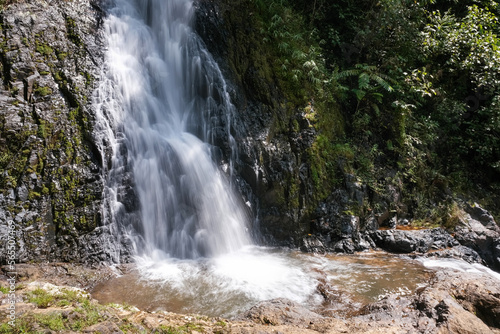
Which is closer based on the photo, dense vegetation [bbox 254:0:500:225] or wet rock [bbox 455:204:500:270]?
wet rock [bbox 455:204:500:270]

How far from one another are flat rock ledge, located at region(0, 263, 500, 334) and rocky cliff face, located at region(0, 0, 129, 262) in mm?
541

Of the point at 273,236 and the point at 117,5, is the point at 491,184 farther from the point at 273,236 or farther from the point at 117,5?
the point at 117,5

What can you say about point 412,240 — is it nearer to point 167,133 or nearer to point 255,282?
point 255,282

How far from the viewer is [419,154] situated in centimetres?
1022

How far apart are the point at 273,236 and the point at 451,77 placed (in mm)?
9001

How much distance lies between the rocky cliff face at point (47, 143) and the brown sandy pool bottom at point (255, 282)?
1074mm

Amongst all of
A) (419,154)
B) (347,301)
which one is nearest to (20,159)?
(347,301)

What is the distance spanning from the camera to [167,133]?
7.64m

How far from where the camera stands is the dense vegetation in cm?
908

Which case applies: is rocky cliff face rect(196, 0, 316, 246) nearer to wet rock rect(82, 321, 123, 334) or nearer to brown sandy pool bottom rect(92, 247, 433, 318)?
brown sandy pool bottom rect(92, 247, 433, 318)

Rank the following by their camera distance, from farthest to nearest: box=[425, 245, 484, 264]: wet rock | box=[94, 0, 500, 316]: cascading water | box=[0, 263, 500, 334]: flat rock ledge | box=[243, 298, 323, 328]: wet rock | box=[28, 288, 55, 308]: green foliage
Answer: box=[425, 245, 484, 264]: wet rock, box=[94, 0, 500, 316]: cascading water, box=[243, 298, 323, 328]: wet rock, box=[28, 288, 55, 308]: green foliage, box=[0, 263, 500, 334]: flat rock ledge

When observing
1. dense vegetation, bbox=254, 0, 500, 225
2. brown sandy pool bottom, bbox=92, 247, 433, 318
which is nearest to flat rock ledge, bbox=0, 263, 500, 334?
brown sandy pool bottom, bbox=92, 247, 433, 318

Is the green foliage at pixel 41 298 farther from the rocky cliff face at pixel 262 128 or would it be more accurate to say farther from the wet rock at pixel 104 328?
the rocky cliff face at pixel 262 128

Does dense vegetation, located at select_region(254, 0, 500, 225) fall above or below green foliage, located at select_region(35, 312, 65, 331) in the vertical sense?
above
